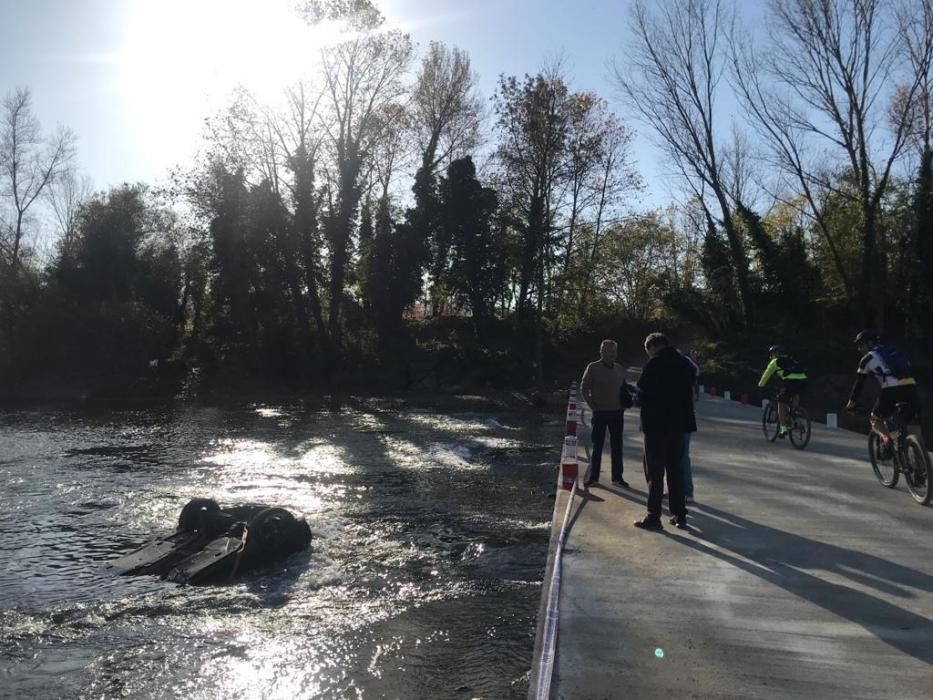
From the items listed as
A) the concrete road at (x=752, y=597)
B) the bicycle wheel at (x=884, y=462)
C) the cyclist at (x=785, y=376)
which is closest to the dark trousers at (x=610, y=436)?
the concrete road at (x=752, y=597)

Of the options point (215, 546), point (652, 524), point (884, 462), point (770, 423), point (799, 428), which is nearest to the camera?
point (652, 524)

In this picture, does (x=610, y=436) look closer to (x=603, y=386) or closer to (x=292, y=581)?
(x=603, y=386)

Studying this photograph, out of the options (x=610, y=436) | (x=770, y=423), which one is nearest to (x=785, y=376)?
(x=770, y=423)

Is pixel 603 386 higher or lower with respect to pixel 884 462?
higher

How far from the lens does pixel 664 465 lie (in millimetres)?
7105

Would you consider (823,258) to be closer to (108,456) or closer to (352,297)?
(352,297)

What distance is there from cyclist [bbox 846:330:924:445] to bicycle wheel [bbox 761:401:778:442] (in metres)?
5.07

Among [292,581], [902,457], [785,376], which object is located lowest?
[292,581]

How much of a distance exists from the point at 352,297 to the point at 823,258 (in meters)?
24.5

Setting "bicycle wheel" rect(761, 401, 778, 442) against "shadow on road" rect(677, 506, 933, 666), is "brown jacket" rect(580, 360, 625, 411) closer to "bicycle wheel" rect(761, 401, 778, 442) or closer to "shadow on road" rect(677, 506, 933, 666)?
"shadow on road" rect(677, 506, 933, 666)

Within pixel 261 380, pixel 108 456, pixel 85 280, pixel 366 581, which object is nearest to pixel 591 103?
pixel 261 380

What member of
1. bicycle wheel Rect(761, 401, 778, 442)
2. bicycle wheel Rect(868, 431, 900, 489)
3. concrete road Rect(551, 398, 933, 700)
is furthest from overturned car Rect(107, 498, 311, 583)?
bicycle wheel Rect(761, 401, 778, 442)

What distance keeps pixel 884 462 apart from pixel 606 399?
321 cm

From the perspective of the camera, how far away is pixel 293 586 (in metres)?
6.68
